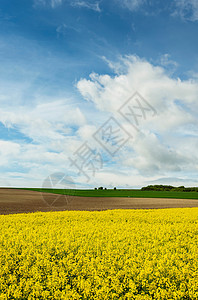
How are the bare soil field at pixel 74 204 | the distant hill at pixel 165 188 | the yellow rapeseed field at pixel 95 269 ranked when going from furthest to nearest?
the distant hill at pixel 165 188 → the bare soil field at pixel 74 204 → the yellow rapeseed field at pixel 95 269

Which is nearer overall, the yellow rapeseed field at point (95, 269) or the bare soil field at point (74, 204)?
the yellow rapeseed field at point (95, 269)

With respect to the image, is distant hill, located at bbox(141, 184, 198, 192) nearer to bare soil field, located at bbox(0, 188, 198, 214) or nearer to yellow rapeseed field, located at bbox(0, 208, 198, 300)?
bare soil field, located at bbox(0, 188, 198, 214)

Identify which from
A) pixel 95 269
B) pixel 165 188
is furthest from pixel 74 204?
pixel 165 188

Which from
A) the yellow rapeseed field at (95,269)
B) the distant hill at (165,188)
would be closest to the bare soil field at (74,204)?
the yellow rapeseed field at (95,269)

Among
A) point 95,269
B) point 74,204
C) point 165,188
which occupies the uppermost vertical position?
point 165,188

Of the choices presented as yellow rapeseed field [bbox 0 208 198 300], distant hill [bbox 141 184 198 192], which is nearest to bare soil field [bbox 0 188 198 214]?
yellow rapeseed field [bbox 0 208 198 300]

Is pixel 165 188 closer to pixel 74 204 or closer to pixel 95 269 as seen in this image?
pixel 74 204

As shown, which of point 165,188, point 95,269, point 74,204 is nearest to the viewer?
point 95,269

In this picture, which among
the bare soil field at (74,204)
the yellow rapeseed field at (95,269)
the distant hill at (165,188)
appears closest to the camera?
the yellow rapeseed field at (95,269)

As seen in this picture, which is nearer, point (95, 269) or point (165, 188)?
point (95, 269)

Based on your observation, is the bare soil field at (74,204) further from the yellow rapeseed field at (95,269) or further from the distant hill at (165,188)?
the distant hill at (165,188)

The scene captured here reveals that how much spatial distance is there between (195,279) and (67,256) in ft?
11.4

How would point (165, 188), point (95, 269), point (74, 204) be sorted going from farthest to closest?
1. point (165, 188)
2. point (74, 204)
3. point (95, 269)

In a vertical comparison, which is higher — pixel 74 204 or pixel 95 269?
pixel 95 269
